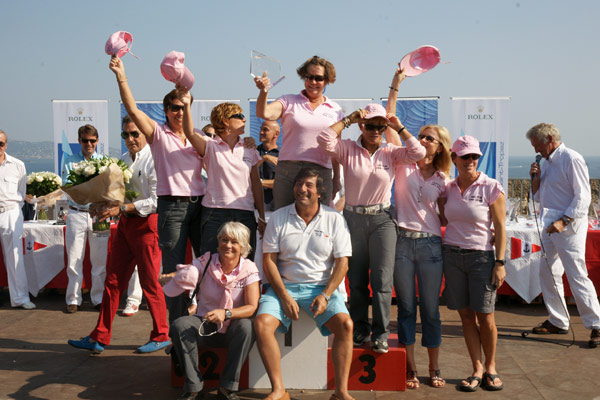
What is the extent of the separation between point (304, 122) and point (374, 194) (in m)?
0.58

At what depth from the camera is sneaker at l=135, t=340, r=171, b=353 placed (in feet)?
13.4

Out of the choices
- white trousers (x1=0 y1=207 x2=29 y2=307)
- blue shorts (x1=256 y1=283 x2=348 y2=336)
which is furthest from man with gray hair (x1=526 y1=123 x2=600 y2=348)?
white trousers (x1=0 y1=207 x2=29 y2=307)

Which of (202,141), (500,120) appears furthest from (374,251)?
(500,120)

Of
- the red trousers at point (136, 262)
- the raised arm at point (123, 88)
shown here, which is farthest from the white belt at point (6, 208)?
the raised arm at point (123, 88)

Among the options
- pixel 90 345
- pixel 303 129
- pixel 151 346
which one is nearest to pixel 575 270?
pixel 303 129

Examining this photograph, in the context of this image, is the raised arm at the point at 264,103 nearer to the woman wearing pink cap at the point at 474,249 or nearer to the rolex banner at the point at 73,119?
the woman wearing pink cap at the point at 474,249

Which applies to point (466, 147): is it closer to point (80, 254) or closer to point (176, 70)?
point (176, 70)

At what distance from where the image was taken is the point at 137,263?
4078 mm

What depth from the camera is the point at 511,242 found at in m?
5.44

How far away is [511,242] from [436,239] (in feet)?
7.80

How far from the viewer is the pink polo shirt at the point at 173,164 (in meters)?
3.60

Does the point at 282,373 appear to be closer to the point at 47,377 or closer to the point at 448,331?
the point at 47,377

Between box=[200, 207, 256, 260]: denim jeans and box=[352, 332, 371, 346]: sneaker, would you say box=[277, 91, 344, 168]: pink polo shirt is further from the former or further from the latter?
box=[352, 332, 371, 346]: sneaker

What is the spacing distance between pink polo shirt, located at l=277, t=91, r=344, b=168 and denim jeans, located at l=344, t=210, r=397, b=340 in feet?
1.29
